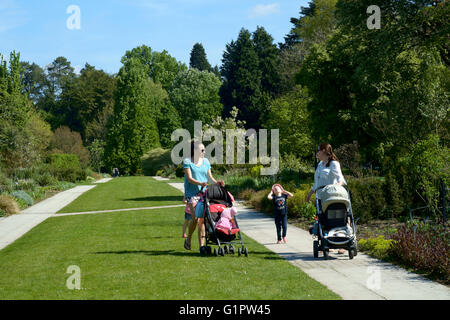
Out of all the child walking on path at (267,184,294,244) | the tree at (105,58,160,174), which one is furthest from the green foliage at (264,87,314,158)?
the tree at (105,58,160,174)

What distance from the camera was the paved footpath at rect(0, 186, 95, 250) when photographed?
1351 cm

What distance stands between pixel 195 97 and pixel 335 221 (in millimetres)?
62017

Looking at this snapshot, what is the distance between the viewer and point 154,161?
57.8 meters

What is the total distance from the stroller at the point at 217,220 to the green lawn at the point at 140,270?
19 centimetres

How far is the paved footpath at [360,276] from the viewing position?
622 cm

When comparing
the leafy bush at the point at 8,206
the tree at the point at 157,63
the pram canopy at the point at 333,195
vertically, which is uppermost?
the tree at the point at 157,63

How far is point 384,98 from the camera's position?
19.9 metres

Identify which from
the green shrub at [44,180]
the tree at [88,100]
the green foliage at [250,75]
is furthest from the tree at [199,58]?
the green shrub at [44,180]

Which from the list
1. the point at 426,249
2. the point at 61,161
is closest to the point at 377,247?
the point at 426,249

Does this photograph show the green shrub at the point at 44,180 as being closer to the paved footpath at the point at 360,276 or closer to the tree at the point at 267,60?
the paved footpath at the point at 360,276

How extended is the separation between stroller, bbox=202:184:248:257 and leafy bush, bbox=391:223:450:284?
8.38ft

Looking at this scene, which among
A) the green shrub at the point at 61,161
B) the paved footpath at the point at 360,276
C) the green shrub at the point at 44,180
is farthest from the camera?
the green shrub at the point at 61,161
